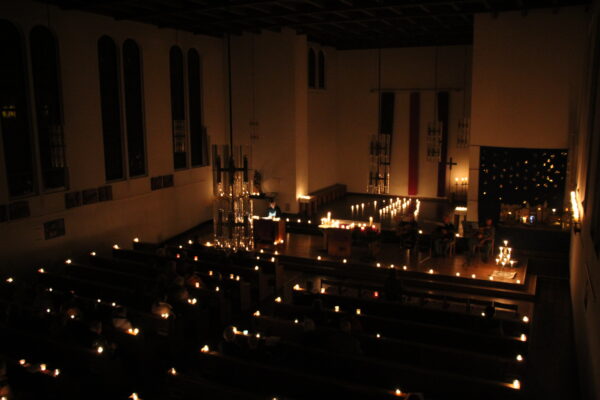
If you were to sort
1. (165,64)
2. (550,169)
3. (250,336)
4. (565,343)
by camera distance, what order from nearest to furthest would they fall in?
(250,336)
(565,343)
(550,169)
(165,64)

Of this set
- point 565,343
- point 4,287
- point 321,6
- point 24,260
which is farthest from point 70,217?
point 565,343

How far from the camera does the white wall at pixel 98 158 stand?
11.3 m

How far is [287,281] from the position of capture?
39.1ft

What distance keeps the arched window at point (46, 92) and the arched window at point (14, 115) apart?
29 centimetres

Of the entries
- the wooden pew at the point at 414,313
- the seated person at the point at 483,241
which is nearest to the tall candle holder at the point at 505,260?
the seated person at the point at 483,241

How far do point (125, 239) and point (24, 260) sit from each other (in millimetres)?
2962

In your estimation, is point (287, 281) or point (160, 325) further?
point (287, 281)

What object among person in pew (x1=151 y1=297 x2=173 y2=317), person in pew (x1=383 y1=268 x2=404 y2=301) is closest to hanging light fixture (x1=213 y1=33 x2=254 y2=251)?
person in pew (x1=151 y1=297 x2=173 y2=317)

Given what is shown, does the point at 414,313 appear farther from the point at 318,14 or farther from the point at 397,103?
the point at 397,103

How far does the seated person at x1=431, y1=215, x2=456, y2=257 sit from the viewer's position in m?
12.9

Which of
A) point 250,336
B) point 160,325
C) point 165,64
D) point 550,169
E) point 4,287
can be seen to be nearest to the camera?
point 250,336

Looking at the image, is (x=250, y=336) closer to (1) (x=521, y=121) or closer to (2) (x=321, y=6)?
(2) (x=321, y=6)

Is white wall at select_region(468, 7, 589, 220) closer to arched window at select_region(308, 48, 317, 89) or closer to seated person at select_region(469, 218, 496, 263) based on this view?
seated person at select_region(469, 218, 496, 263)

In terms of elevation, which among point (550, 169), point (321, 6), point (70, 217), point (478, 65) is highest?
point (321, 6)
